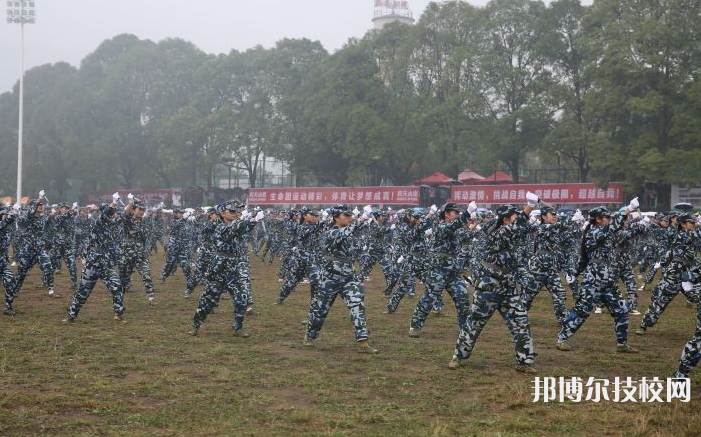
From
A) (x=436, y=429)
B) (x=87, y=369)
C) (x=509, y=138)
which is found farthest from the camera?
(x=509, y=138)

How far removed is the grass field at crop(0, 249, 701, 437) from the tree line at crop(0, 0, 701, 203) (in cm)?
2482

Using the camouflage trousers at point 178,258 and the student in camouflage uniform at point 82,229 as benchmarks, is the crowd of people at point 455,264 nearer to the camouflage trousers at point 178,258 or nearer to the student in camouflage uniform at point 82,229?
the camouflage trousers at point 178,258

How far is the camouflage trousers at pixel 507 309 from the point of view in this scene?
9633mm

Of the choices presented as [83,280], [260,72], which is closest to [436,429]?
[83,280]

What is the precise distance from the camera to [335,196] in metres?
46.4

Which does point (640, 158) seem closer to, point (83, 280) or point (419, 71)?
point (419, 71)

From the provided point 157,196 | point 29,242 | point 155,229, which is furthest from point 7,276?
point 157,196

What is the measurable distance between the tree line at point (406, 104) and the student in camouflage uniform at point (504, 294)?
2733cm

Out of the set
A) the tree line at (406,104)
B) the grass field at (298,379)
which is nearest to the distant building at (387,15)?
the tree line at (406,104)

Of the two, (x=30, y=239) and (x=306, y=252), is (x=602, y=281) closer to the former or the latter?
(x=306, y=252)

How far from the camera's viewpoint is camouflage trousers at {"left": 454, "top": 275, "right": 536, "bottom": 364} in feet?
31.6

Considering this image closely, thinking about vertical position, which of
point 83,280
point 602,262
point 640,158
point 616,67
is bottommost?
point 83,280

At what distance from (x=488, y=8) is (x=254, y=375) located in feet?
131

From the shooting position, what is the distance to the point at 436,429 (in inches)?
281
